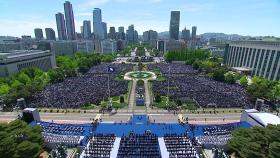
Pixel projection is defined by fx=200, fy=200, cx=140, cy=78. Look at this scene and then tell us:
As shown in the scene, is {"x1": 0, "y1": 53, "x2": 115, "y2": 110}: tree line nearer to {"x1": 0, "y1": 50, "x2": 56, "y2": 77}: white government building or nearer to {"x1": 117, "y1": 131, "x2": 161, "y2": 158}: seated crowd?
{"x1": 0, "y1": 50, "x2": 56, "y2": 77}: white government building

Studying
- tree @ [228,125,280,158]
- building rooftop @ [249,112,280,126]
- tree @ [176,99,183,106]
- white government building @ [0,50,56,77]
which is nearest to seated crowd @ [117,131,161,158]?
tree @ [228,125,280,158]

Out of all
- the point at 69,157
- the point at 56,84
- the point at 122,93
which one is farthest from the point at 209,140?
the point at 56,84

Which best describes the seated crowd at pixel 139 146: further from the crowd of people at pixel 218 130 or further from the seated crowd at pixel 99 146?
the crowd of people at pixel 218 130

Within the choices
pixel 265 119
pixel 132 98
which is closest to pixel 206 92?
pixel 132 98

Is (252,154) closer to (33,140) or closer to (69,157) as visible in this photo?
(69,157)

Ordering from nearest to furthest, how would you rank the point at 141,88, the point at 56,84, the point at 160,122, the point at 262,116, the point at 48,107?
the point at 262,116 → the point at 160,122 → the point at 48,107 → the point at 141,88 → the point at 56,84

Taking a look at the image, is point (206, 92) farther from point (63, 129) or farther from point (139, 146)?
point (63, 129)
